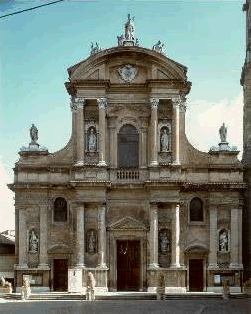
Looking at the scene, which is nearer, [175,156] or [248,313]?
[248,313]

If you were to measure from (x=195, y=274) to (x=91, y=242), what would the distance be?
17.0ft

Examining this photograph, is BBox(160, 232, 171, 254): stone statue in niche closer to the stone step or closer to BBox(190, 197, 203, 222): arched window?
BBox(190, 197, 203, 222): arched window

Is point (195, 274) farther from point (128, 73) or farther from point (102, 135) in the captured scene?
point (128, 73)

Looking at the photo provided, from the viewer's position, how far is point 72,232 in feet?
104

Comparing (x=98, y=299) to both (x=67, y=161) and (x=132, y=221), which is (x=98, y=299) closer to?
(x=132, y=221)

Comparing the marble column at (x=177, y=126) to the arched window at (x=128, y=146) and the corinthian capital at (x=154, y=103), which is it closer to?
the corinthian capital at (x=154, y=103)

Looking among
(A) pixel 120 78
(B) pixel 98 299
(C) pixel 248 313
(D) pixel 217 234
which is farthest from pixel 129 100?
(C) pixel 248 313

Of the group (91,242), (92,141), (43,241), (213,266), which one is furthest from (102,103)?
(213,266)

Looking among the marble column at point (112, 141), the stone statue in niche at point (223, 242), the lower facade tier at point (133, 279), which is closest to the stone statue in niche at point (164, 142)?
the marble column at point (112, 141)

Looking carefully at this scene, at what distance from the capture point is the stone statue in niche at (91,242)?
3134 centimetres

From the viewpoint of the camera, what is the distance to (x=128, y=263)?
3195 centimetres

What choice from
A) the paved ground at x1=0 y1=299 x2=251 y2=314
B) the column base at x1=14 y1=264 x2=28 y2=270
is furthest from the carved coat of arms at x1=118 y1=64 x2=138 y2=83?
the paved ground at x1=0 y1=299 x2=251 y2=314

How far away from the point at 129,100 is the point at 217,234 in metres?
7.71

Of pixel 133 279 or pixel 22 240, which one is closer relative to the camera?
pixel 22 240
